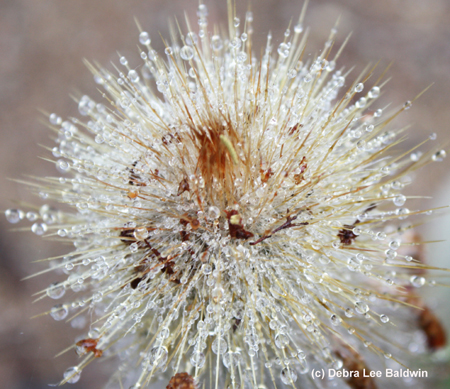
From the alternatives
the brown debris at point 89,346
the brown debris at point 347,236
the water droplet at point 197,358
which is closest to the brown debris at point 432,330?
the brown debris at point 347,236

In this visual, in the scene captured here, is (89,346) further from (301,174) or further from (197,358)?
(301,174)

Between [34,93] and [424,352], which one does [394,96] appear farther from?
[34,93]

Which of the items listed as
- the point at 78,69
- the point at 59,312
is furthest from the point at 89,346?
the point at 78,69

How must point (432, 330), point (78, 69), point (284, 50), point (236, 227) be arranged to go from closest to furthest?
point (236, 227)
point (284, 50)
point (432, 330)
point (78, 69)

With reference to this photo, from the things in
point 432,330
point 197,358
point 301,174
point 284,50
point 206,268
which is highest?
point 284,50

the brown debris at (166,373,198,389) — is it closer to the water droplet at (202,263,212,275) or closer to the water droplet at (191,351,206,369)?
the water droplet at (191,351,206,369)

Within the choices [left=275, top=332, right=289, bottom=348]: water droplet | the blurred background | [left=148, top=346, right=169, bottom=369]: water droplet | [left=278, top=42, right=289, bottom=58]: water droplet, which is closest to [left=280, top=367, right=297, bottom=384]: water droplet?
[left=275, top=332, right=289, bottom=348]: water droplet

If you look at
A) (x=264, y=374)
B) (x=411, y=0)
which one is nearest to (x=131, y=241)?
(x=264, y=374)

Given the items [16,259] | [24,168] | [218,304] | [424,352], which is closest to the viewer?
[218,304]

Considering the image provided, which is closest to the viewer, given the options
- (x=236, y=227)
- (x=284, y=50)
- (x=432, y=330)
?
(x=236, y=227)
